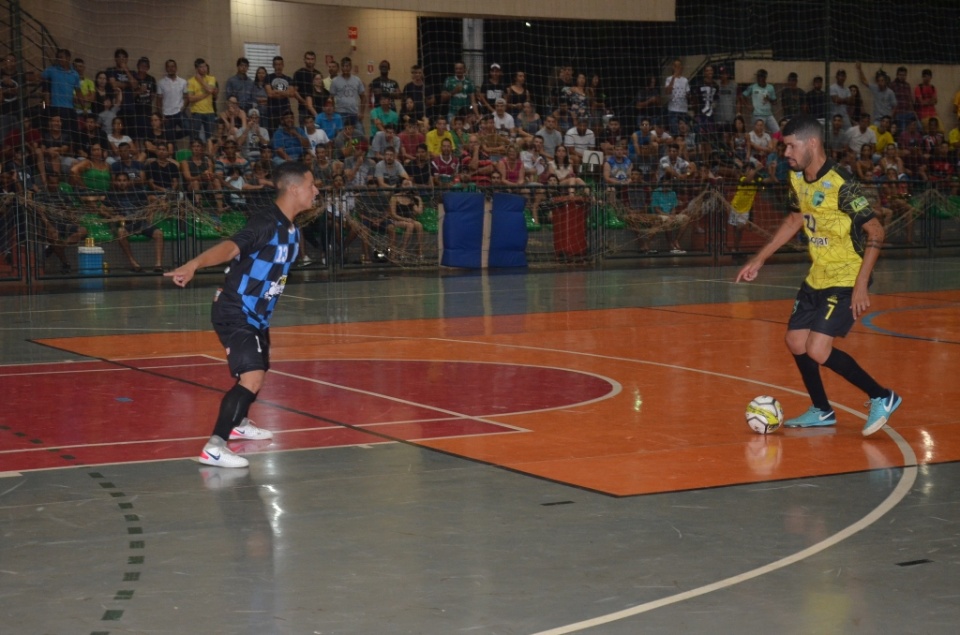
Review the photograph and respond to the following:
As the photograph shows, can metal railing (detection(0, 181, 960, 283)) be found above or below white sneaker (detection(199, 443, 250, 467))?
above

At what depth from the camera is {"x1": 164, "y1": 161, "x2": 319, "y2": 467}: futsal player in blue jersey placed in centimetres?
738

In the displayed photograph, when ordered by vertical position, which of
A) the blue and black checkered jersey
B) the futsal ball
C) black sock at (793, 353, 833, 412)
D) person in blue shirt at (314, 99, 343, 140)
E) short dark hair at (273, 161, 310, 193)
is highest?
person in blue shirt at (314, 99, 343, 140)

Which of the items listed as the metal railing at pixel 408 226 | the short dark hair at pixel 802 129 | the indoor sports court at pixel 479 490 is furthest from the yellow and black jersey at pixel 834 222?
the metal railing at pixel 408 226

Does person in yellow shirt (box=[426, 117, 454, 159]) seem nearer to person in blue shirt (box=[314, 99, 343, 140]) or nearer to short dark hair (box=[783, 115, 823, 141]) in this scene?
person in blue shirt (box=[314, 99, 343, 140])

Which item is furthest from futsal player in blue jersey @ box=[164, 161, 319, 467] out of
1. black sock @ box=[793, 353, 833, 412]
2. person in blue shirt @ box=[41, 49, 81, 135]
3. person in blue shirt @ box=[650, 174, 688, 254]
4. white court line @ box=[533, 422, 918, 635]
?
person in blue shirt @ box=[650, 174, 688, 254]

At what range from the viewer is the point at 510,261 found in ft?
73.7

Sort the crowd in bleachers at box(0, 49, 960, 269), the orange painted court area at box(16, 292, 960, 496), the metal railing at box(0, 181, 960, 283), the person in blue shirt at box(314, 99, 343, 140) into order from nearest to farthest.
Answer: the orange painted court area at box(16, 292, 960, 496) → the metal railing at box(0, 181, 960, 283) → the crowd in bleachers at box(0, 49, 960, 269) → the person in blue shirt at box(314, 99, 343, 140)

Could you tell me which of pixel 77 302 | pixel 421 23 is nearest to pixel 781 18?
pixel 421 23

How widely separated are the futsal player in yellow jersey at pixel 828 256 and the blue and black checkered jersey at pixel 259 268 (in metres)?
3.10

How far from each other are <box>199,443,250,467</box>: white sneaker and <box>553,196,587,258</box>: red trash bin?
52.3 feet

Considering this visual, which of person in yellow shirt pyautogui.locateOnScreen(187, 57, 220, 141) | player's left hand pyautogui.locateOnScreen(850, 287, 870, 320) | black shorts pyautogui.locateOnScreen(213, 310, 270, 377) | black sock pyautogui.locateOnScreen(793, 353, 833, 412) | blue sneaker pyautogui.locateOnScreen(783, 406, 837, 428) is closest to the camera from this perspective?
black shorts pyautogui.locateOnScreen(213, 310, 270, 377)

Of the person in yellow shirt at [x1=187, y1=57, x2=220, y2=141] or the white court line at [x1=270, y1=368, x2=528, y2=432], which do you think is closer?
the white court line at [x1=270, y1=368, x2=528, y2=432]

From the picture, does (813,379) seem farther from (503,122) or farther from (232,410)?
(503,122)

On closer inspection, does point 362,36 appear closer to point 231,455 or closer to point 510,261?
point 510,261
